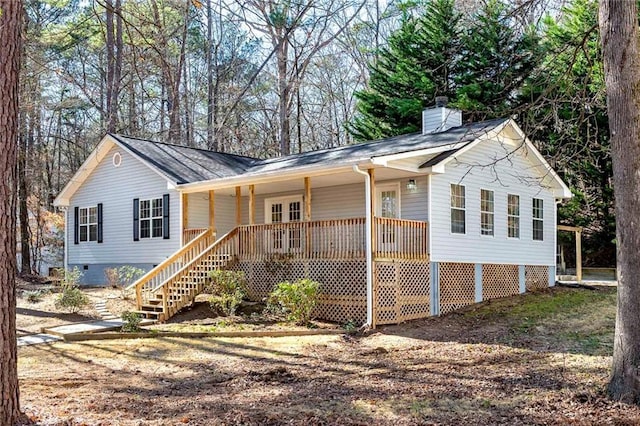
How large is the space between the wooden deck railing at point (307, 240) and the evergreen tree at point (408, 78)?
453 inches

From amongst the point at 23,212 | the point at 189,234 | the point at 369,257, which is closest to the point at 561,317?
the point at 369,257

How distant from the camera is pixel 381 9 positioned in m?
34.3

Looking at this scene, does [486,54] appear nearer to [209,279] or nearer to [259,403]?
[209,279]

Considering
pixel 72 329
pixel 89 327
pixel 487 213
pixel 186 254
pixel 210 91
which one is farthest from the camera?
pixel 210 91

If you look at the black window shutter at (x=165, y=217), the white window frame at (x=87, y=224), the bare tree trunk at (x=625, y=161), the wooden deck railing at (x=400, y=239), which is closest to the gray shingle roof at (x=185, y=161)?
the black window shutter at (x=165, y=217)

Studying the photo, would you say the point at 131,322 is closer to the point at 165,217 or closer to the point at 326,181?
the point at 165,217

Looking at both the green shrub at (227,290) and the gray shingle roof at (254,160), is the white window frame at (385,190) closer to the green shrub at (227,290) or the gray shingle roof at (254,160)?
the gray shingle roof at (254,160)

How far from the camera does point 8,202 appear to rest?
600 centimetres

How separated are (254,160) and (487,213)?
30.5 feet

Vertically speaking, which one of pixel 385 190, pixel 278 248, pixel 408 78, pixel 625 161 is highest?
pixel 408 78

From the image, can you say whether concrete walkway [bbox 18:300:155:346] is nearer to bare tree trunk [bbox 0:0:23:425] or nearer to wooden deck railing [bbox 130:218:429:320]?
wooden deck railing [bbox 130:218:429:320]

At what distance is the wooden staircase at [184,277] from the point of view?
14.5 m

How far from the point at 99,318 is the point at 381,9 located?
25573mm

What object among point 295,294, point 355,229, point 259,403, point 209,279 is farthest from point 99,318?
point 259,403
